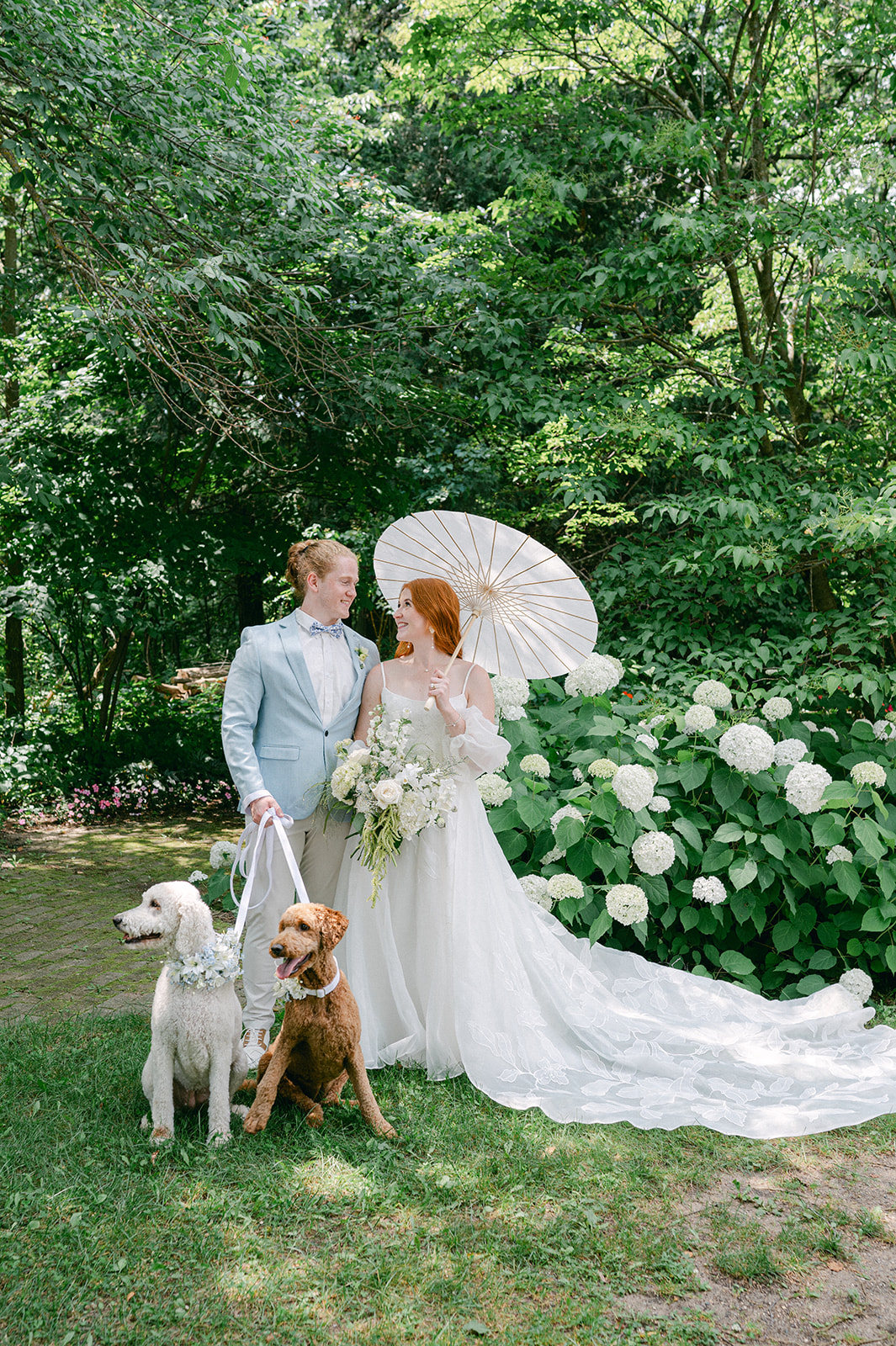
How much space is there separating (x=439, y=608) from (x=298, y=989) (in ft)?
4.86

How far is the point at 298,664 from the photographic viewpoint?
341 cm

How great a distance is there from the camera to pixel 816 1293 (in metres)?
2.28

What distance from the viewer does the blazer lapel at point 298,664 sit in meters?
3.40

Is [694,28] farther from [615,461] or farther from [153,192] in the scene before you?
[153,192]

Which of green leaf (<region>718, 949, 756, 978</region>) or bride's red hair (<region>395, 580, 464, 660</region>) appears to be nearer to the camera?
bride's red hair (<region>395, 580, 464, 660</region>)

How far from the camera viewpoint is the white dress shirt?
3.51m

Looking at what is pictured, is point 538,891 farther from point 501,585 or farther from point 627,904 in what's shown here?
point 501,585

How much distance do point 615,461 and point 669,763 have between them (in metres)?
2.95

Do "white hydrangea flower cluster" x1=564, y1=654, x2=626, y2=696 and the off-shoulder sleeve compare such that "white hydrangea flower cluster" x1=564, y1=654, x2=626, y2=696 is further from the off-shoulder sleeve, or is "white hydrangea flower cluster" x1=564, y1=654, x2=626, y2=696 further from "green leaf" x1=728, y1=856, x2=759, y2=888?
the off-shoulder sleeve

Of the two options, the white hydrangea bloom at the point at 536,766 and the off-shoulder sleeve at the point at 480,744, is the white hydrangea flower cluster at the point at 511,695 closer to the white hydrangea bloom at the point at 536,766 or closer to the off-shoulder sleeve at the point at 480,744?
the white hydrangea bloom at the point at 536,766

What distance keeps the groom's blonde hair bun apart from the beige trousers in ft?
2.83

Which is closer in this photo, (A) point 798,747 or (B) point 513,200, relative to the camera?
(A) point 798,747

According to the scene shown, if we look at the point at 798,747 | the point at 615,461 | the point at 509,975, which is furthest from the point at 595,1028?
A: the point at 615,461

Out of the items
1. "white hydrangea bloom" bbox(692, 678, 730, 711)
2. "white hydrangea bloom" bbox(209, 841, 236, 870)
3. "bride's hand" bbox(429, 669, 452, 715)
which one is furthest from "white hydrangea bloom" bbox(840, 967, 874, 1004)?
"white hydrangea bloom" bbox(209, 841, 236, 870)
